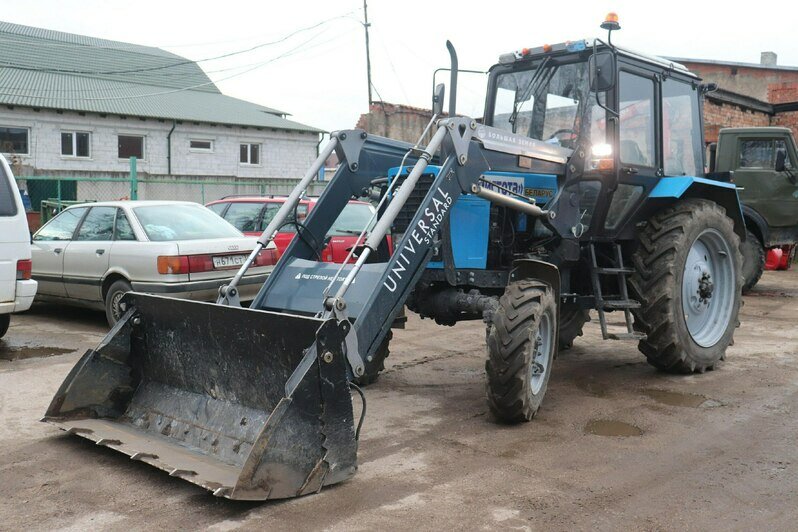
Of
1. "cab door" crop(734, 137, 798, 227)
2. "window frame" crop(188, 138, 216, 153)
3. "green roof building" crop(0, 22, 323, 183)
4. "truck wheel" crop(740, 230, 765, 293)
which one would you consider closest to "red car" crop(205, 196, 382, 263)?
"truck wheel" crop(740, 230, 765, 293)

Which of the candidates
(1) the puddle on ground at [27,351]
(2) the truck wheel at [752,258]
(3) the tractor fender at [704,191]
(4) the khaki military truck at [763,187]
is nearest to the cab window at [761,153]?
(4) the khaki military truck at [763,187]

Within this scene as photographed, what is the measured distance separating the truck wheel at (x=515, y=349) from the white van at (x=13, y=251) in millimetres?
5060

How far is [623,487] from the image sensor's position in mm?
4438

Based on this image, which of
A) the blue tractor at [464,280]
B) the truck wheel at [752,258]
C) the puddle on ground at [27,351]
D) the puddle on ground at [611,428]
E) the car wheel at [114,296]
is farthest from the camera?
the truck wheel at [752,258]

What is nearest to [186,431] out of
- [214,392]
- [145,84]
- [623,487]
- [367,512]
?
[214,392]

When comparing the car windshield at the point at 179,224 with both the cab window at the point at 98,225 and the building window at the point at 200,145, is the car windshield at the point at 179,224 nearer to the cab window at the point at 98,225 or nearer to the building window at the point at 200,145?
the cab window at the point at 98,225

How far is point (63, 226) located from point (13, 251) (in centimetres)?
232

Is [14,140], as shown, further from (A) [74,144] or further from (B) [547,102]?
(B) [547,102]

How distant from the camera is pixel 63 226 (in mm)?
10016

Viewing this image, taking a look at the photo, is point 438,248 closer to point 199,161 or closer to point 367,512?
point 367,512

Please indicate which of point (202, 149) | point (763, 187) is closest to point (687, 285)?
point (763, 187)

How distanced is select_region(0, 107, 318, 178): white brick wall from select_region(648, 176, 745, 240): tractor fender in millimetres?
22242

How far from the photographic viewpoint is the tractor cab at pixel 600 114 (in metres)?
6.55

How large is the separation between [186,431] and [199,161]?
2574cm
